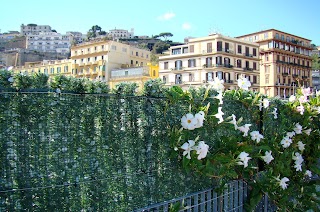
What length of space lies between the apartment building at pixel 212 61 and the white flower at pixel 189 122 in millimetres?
37130

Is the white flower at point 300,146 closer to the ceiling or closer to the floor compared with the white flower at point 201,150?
closer to the floor

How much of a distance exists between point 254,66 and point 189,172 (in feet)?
150

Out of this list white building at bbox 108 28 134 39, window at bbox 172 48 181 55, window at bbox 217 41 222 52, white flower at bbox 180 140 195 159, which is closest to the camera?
white flower at bbox 180 140 195 159

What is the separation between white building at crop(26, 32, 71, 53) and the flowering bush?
125071 millimetres

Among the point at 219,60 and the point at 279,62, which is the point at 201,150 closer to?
the point at 219,60

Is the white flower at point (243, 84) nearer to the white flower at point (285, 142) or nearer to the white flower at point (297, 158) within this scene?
the white flower at point (285, 142)

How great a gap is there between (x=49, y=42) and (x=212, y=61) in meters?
101

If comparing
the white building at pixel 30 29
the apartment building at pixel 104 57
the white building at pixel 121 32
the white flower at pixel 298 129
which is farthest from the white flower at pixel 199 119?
the white building at pixel 30 29

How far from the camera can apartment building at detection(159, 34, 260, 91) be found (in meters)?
42.2

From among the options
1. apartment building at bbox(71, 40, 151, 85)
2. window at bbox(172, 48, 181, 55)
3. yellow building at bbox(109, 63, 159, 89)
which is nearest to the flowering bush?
yellow building at bbox(109, 63, 159, 89)

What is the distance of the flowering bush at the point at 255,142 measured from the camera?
348cm

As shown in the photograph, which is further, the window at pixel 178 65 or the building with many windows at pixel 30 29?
the building with many windows at pixel 30 29

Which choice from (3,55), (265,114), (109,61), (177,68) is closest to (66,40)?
(3,55)

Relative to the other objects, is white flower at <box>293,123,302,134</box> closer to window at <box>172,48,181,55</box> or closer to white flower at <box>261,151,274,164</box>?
white flower at <box>261,151,274,164</box>
